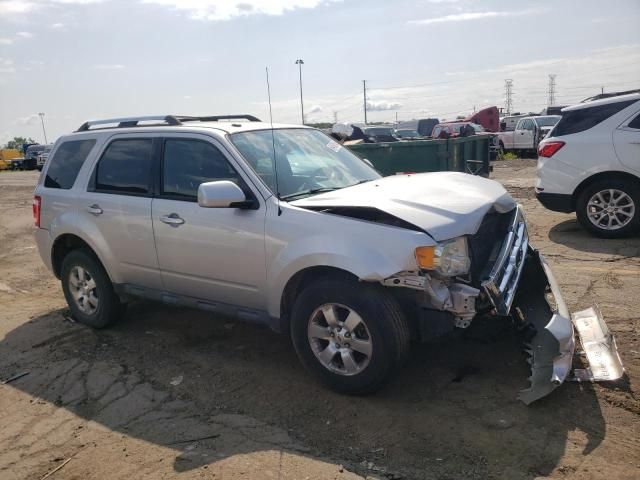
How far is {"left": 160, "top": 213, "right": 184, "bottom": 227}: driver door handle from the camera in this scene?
4381mm

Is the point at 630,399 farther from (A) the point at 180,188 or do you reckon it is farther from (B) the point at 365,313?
(A) the point at 180,188

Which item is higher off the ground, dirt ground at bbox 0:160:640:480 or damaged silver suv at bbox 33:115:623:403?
damaged silver suv at bbox 33:115:623:403

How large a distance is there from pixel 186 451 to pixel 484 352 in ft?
7.65

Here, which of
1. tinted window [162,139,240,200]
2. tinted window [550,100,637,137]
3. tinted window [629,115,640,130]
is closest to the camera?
tinted window [162,139,240,200]

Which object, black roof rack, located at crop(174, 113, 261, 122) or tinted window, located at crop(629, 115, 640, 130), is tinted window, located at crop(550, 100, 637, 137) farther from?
black roof rack, located at crop(174, 113, 261, 122)

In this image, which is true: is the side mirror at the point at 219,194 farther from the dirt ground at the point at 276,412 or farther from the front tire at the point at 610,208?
the front tire at the point at 610,208

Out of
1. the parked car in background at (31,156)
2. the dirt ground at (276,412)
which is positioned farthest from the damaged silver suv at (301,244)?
the parked car in background at (31,156)

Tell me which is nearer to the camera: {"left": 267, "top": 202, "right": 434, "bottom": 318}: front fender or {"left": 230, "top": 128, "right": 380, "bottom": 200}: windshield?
{"left": 267, "top": 202, "right": 434, "bottom": 318}: front fender

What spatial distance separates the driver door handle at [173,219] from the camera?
438 centimetres

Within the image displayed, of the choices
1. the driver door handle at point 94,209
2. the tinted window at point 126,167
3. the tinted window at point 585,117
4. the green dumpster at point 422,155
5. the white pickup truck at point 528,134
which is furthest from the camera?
the white pickup truck at point 528,134

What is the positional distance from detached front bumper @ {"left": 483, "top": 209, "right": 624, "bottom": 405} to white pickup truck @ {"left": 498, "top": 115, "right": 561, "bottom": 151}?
21.3 meters

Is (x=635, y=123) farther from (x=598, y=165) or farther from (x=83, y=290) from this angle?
(x=83, y=290)

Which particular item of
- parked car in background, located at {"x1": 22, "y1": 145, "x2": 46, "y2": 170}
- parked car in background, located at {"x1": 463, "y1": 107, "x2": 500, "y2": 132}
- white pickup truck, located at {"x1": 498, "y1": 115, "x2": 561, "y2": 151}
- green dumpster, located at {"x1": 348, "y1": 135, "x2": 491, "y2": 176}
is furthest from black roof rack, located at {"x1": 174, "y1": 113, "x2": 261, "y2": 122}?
parked car in background, located at {"x1": 22, "y1": 145, "x2": 46, "y2": 170}

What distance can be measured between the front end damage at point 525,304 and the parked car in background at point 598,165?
3.74 m
